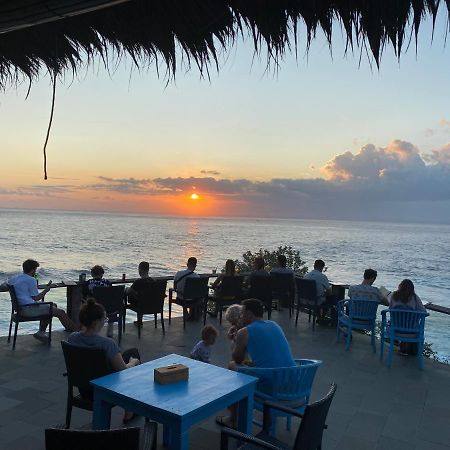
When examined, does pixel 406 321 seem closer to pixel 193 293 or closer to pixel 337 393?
pixel 337 393

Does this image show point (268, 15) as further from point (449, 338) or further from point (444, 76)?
point (449, 338)

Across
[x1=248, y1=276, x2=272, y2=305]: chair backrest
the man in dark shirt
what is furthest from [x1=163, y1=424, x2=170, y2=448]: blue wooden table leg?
[x1=248, y1=276, x2=272, y2=305]: chair backrest

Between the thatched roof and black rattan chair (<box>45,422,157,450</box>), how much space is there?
5.62 ft

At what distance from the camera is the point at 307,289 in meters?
7.82

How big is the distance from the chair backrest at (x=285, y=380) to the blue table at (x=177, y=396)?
8.7 inches

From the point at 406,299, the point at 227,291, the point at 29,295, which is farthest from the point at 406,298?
the point at 29,295

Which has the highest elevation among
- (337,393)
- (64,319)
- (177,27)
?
(177,27)

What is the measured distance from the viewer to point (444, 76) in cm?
312

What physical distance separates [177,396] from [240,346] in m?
1.01

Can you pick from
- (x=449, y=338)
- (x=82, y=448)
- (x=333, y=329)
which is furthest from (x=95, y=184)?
(x=82, y=448)

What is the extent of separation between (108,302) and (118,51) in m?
4.77

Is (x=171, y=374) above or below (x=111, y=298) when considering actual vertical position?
above

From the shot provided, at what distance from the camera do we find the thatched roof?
170 cm

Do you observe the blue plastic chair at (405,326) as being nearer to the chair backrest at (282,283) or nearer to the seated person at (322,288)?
the seated person at (322,288)
